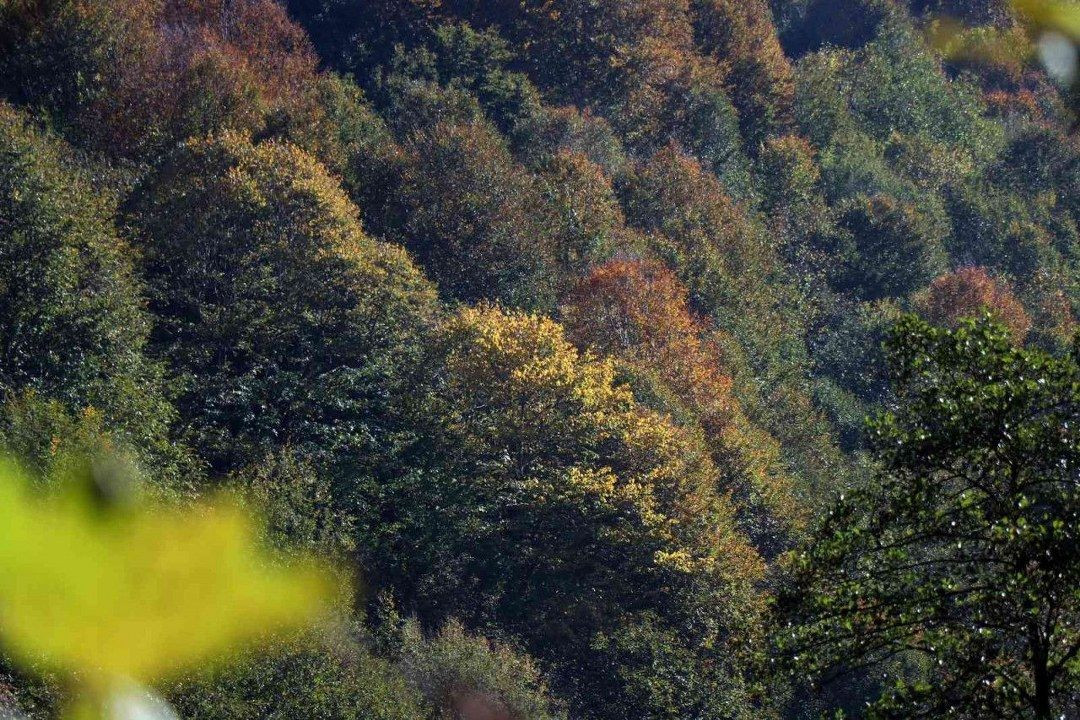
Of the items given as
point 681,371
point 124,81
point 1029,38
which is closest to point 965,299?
point 1029,38

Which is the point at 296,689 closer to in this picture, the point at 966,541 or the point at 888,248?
the point at 966,541

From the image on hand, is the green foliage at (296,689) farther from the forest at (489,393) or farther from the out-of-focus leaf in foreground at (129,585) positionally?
the out-of-focus leaf in foreground at (129,585)

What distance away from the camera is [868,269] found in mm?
79000

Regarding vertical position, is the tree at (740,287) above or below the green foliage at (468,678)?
above

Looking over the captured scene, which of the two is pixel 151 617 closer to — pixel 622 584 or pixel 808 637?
pixel 622 584

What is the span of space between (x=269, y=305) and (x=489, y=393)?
7.51 meters

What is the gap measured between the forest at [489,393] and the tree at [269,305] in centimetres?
15

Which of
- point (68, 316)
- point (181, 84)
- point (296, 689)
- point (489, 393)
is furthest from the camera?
point (181, 84)

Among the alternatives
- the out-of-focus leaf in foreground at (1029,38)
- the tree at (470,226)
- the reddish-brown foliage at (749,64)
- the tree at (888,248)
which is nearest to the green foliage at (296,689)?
the tree at (470,226)

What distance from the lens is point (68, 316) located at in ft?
121

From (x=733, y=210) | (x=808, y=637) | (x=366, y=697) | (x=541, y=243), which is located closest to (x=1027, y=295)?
(x=733, y=210)

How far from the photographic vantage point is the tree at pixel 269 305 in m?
41.2

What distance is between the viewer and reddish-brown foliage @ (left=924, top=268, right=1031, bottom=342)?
7412 centimetres

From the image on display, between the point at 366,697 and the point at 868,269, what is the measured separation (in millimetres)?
54776
